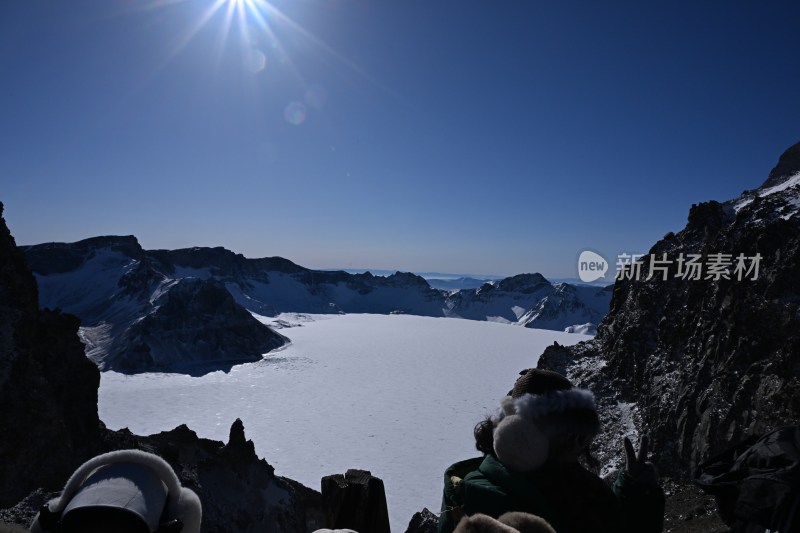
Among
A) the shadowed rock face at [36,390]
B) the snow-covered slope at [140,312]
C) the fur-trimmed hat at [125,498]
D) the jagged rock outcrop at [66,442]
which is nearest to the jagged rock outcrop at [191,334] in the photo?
the snow-covered slope at [140,312]

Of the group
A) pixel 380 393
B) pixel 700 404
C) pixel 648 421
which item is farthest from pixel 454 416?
pixel 700 404

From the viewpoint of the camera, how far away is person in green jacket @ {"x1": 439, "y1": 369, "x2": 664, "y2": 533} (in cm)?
261

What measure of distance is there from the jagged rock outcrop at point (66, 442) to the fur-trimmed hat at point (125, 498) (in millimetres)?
14935

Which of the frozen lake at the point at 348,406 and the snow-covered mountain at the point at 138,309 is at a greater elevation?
the snow-covered mountain at the point at 138,309

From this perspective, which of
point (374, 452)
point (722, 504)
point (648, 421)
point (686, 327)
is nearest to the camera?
point (722, 504)

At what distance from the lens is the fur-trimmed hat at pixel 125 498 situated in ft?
5.78

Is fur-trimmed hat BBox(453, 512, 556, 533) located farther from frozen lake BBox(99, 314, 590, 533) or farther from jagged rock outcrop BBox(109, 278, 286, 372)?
jagged rock outcrop BBox(109, 278, 286, 372)

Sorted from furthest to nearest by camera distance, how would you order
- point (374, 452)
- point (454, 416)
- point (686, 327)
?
point (454, 416), point (374, 452), point (686, 327)

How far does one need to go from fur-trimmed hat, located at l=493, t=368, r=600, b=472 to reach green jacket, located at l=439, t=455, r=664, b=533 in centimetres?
10

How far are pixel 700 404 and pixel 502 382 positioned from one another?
55164 millimetres

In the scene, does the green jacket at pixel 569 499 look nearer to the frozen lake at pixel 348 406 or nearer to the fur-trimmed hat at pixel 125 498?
the fur-trimmed hat at pixel 125 498

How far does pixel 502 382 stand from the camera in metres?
75.2

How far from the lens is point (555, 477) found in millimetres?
2713

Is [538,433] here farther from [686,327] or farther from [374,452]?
[374,452]
